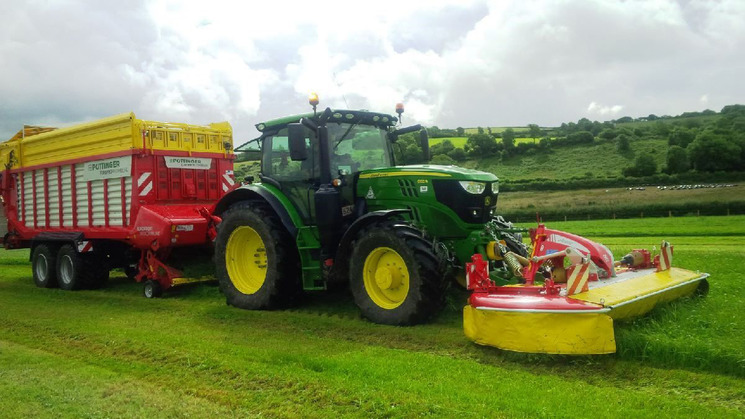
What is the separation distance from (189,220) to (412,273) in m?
5.18

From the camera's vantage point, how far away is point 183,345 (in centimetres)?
642

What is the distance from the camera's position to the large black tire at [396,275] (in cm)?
656

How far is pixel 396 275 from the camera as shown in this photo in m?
6.94

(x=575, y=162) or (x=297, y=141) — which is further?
(x=575, y=162)

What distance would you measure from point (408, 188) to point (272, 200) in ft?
6.92

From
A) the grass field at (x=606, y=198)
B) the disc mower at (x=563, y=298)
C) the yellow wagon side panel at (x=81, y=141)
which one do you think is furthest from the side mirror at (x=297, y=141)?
the grass field at (x=606, y=198)

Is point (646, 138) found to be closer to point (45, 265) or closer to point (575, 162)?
point (575, 162)

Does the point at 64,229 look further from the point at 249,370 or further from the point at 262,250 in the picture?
the point at 249,370

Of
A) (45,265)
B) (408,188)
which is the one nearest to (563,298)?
(408,188)

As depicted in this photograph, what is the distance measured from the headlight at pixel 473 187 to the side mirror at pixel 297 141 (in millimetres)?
2070

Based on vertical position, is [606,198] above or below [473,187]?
below

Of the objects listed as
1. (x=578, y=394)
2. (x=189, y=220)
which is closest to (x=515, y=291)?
(x=578, y=394)

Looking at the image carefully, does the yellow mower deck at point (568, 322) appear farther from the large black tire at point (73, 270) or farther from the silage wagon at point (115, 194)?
the large black tire at point (73, 270)

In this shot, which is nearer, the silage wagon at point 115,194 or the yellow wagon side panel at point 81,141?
the silage wagon at point 115,194
